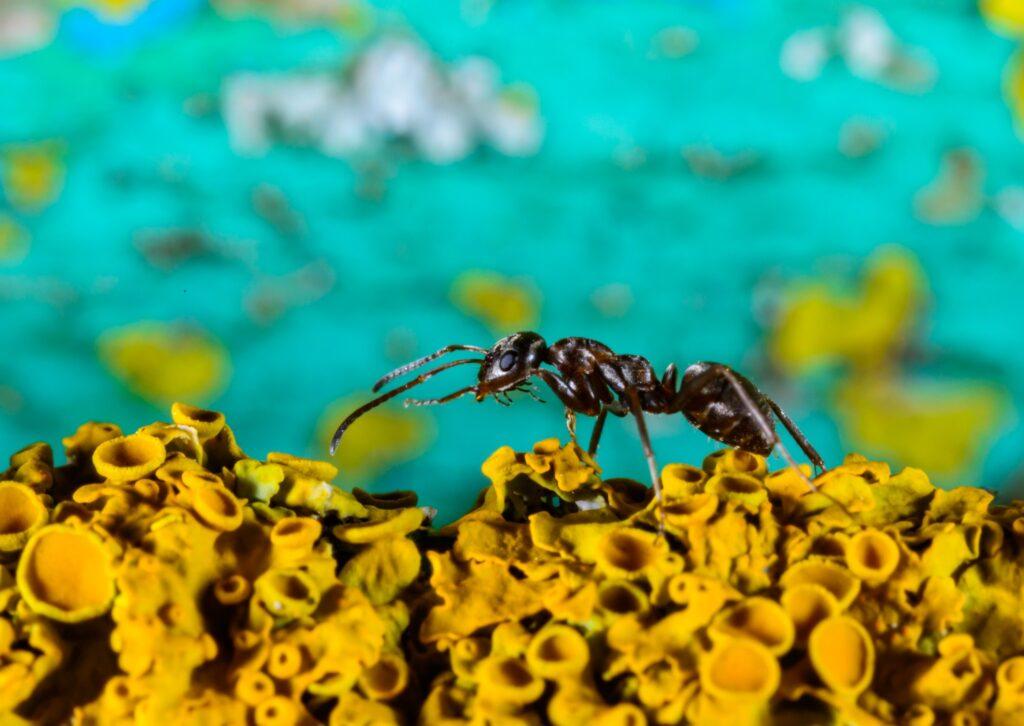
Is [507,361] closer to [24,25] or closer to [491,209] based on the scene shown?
[491,209]

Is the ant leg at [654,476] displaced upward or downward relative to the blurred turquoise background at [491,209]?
downward

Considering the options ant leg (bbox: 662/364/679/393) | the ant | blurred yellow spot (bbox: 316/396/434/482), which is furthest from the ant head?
blurred yellow spot (bbox: 316/396/434/482)

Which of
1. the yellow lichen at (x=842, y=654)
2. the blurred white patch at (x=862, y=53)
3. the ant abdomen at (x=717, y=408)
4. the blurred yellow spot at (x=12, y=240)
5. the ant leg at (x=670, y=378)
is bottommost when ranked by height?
the yellow lichen at (x=842, y=654)

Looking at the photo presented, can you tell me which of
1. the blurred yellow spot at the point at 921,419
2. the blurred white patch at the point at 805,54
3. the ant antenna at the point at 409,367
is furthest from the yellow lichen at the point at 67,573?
the blurred yellow spot at the point at 921,419

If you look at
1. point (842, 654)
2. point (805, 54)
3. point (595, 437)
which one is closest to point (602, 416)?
point (595, 437)

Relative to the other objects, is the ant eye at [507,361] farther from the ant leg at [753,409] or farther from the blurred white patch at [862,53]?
the blurred white patch at [862,53]

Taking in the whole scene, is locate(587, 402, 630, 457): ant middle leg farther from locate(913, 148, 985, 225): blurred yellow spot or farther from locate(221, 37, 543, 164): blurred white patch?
locate(913, 148, 985, 225): blurred yellow spot

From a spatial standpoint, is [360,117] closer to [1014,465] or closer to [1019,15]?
[1019,15]
